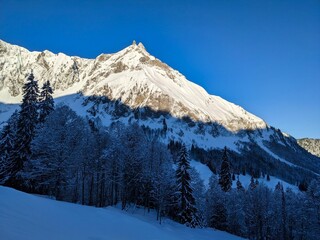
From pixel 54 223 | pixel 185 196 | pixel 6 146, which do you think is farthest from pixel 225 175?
pixel 54 223

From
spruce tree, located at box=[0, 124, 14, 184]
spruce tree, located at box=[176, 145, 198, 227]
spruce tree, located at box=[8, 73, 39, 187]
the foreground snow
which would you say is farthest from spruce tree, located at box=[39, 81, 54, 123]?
the foreground snow

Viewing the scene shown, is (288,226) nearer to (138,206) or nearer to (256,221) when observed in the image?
(256,221)

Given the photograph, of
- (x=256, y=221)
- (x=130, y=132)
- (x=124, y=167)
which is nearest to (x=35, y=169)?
(x=124, y=167)

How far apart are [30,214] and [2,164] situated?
3184 cm

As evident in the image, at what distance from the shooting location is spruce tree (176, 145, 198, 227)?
175 feet

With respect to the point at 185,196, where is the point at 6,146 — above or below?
above

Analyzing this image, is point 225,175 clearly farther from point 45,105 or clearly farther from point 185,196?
point 45,105

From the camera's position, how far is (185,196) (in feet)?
178

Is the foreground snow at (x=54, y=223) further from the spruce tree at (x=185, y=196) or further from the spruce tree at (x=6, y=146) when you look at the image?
the spruce tree at (x=185, y=196)

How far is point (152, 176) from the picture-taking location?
54781 mm

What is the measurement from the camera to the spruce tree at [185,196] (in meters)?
53.3

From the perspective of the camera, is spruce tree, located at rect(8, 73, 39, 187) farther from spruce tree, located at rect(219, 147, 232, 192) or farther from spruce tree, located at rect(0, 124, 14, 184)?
spruce tree, located at rect(219, 147, 232, 192)

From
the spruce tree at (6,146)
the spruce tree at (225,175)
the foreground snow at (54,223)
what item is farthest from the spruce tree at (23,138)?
the spruce tree at (225,175)

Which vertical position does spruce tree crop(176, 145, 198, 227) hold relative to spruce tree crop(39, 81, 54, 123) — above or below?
below
